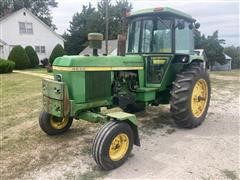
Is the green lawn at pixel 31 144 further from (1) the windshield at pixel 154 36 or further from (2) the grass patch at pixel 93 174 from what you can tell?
(1) the windshield at pixel 154 36

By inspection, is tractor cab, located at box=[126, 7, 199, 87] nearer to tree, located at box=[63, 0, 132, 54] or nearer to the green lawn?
the green lawn

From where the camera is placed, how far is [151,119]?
683 cm

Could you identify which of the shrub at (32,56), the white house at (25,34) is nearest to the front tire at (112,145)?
the shrub at (32,56)

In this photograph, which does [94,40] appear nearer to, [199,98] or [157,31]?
[157,31]

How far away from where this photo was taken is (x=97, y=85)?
505 centimetres

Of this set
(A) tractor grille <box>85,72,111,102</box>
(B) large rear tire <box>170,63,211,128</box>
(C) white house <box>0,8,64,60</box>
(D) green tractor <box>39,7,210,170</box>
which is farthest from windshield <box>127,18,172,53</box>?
(C) white house <box>0,8,64,60</box>

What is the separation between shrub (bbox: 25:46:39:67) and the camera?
1087 inches

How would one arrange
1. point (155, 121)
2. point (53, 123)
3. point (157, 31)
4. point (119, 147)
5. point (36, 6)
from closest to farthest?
point (119, 147) < point (53, 123) < point (157, 31) < point (155, 121) < point (36, 6)

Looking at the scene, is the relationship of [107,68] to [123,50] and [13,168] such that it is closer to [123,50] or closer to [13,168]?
[123,50]

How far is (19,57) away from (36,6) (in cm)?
2029

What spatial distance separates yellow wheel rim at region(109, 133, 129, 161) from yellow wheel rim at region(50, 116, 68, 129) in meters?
1.69

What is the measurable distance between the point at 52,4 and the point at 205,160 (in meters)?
44.1

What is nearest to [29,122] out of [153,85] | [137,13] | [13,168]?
[13,168]

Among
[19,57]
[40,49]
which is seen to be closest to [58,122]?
[19,57]
